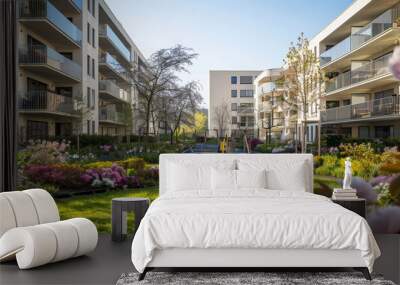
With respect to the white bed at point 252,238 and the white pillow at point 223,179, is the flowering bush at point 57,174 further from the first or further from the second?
the white bed at point 252,238

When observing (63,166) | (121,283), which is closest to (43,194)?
(121,283)

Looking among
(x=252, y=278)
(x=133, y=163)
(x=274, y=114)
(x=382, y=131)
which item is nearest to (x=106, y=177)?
(x=133, y=163)

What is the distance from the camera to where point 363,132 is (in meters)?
7.31

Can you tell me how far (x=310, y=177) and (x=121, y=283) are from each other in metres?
3.14

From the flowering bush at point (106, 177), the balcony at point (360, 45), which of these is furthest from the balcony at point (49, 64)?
the balcony at point (360, 45)

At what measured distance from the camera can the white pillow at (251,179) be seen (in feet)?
19.2

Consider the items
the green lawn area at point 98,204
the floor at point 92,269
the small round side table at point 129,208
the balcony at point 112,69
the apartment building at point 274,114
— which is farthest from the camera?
the balcony at point 112,69

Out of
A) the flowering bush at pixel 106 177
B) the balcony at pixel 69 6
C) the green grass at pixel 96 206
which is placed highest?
the balcony at pixel 69 6

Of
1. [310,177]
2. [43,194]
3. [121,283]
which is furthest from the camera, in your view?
[310,177]

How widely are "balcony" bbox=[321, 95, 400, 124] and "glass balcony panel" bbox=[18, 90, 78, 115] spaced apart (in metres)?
3.76

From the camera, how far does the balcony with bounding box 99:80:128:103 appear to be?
777 centimetres

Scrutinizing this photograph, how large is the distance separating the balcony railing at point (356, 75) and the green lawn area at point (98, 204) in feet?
4.53

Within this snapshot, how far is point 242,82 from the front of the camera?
303 inches

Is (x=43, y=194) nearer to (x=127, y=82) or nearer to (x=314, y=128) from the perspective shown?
(x=127, y=82)
